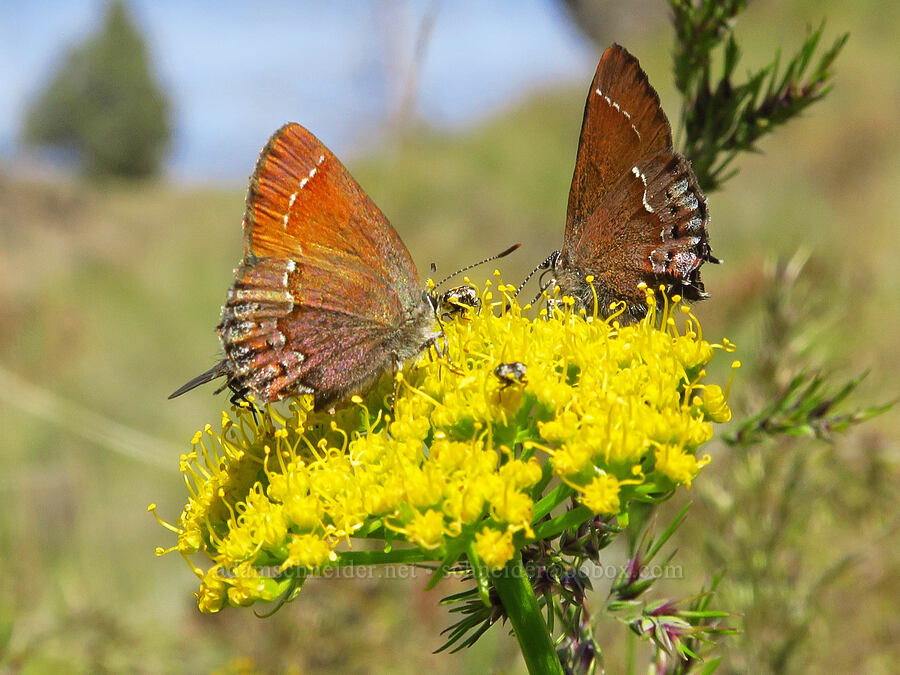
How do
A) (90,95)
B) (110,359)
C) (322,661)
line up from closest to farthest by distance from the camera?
(322,661) → (110,359) → (90,95)

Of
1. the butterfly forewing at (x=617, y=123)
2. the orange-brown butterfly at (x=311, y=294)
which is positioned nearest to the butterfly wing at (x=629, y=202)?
the butterfly forewing at (x=617, y=123)

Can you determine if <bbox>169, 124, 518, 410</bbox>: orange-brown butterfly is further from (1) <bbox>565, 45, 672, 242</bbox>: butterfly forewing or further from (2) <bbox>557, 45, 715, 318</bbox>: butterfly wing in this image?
(1) <bbox>565, 45, 672, 242</bbox>: butterfly forewing

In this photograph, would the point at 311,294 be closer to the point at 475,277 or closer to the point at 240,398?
the point at 240,398

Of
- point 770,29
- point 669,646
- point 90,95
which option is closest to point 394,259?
point 669,646

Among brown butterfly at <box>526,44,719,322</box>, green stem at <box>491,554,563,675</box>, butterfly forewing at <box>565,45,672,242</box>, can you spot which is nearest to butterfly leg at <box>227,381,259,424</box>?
green stem at <box>491,554,563,675</box>

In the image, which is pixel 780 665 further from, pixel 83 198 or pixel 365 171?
pixel 83 198
